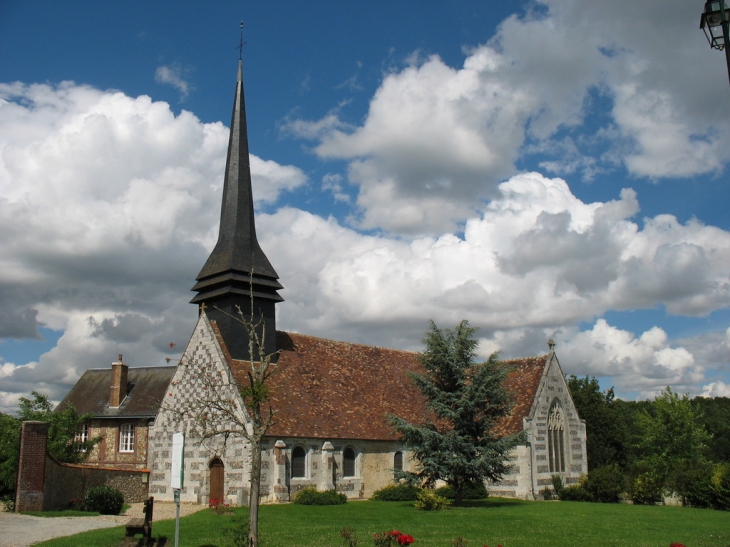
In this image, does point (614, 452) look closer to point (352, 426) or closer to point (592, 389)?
point (592, 389)

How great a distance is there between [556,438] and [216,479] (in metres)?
16.7

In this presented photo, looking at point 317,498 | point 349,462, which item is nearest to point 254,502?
point 317,498

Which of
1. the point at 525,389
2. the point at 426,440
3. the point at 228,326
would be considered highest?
the point at 228,326

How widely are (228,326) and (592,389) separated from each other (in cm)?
2464

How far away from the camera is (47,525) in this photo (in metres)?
18.6

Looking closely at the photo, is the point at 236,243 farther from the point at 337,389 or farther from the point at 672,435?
the point at 672,435

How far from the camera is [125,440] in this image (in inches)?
1575

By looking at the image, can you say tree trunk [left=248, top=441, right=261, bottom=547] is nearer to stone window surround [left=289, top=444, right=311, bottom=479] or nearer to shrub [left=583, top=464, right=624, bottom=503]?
stone window surround [left=289, top=444, right=311, bottom=479]

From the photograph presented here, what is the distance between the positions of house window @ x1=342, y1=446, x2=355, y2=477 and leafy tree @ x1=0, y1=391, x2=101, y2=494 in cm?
1134

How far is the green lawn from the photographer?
593 inches

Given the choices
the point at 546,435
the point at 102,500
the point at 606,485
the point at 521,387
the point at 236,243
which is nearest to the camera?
the point at 102,500

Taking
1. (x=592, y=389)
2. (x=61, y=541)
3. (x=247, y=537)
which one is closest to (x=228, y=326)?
(x=61, y=541)

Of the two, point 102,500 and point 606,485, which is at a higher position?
point 102,500

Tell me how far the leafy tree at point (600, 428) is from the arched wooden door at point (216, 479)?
76.5ft
